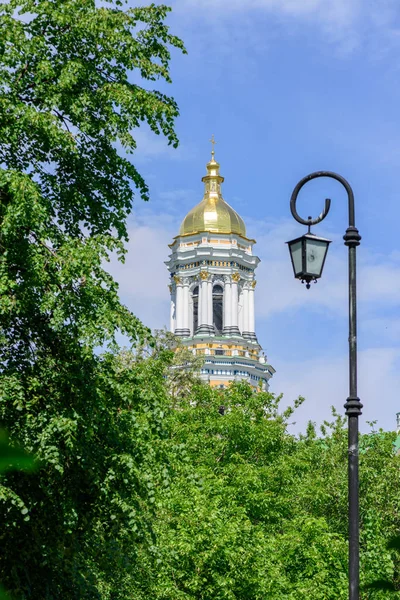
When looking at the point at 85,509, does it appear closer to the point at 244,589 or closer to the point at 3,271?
the point at 3,271

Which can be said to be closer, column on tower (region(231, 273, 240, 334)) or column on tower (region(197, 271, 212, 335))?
column on tower (region(197, 271, 212, 335))

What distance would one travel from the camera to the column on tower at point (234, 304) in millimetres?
88375

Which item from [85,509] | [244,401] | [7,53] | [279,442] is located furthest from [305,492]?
[7,53]

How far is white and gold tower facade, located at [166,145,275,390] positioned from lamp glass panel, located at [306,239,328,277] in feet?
253

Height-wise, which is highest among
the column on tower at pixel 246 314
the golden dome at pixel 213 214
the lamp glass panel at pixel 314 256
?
the golden dome at pixel 213 214

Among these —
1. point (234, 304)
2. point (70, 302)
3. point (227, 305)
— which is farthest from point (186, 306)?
point (70, 302)

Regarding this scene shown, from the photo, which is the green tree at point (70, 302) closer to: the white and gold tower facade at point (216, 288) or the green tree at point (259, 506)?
the green tree at point (259, 506)

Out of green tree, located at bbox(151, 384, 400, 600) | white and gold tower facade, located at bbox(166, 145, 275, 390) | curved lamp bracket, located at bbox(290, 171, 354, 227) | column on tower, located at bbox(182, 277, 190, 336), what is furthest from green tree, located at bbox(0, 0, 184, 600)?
column on tower, located at bbox(182, 277, 190, 336)

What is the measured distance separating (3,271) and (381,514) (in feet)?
67.7

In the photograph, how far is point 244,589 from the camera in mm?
20469

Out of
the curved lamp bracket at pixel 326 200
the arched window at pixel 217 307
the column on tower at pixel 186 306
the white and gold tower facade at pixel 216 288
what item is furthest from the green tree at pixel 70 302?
the arched window at pixel 217 307

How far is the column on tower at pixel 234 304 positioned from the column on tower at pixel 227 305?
0.64 feet

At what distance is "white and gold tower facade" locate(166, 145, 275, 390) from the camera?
3423 inches

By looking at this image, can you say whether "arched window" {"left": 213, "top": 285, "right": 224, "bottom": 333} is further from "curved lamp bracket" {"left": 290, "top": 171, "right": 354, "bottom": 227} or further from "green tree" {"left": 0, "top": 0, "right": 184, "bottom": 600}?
"curved lamp bracket" {"left": 290, "top": 171, "right": 354, "bottom": 227}
